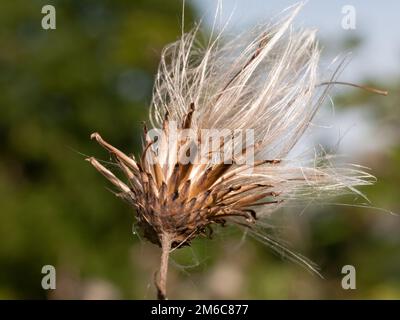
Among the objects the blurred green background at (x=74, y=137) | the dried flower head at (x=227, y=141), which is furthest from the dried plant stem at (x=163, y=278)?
the blurred green background at (x=74, y=137)

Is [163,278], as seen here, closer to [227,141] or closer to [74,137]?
[227,141]

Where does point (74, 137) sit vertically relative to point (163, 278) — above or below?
above

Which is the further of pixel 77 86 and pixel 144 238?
pixel 77 86

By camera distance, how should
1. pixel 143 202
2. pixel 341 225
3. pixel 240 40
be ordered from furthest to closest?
1. pixel 341 225
2. pixel 240 40
3. pixel 143 202

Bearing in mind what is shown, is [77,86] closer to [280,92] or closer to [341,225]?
[341,225]

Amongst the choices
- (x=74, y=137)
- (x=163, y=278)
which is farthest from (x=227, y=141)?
(x=74, y=137)

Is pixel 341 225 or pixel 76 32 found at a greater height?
pixel 76 32

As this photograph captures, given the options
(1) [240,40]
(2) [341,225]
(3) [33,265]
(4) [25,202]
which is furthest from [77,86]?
(1) [240,40]

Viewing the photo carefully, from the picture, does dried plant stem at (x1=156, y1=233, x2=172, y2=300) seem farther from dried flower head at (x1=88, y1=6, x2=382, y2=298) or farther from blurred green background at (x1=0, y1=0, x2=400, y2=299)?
blurred green background at (x1=0, y1=0, x2=400, y2=299)
